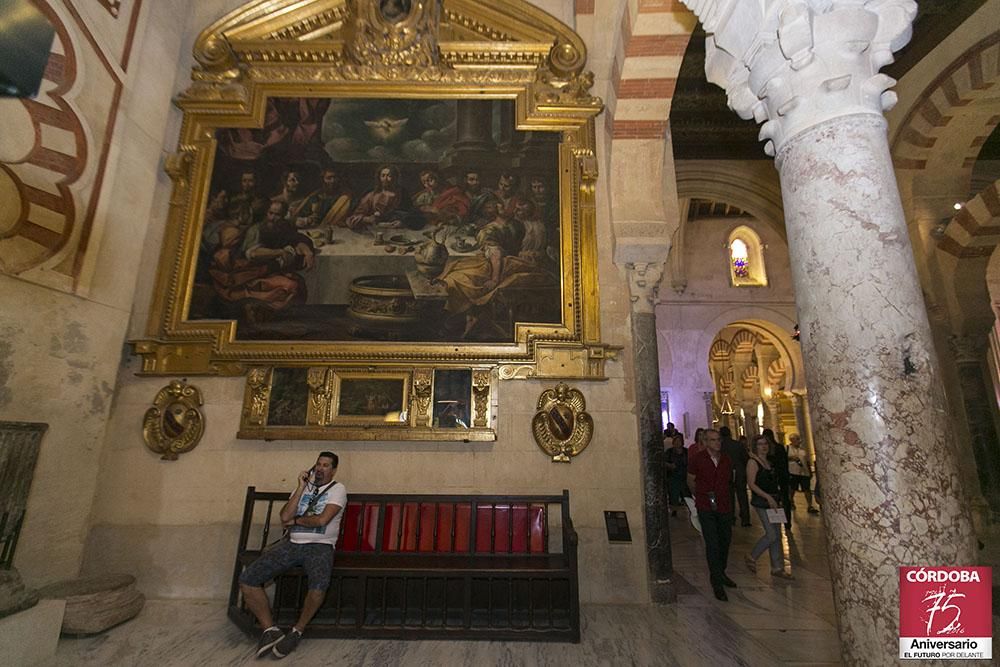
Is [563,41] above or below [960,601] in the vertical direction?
above

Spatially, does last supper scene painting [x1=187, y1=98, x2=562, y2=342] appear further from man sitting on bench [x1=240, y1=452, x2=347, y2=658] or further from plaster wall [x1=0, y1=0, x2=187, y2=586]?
man sitting on bench [x1=240, y1=452, x2=347, y2=658]

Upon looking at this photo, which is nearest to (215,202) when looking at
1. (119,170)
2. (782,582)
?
(119,170)

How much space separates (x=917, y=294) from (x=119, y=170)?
20.7 feet

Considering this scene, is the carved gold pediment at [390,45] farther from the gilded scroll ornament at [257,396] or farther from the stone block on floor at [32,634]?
the stone block on floor at [32,634]

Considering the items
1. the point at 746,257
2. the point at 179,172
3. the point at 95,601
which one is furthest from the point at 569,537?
the point at 746,257

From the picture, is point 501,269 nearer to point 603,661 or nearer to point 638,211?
point 638,211

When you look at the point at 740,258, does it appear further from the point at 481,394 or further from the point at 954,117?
the point at 481,394

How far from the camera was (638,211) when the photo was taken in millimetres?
4988

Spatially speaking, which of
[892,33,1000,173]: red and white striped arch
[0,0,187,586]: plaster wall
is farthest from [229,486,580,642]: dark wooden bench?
[892,33,1000,173]: red and white striped arch

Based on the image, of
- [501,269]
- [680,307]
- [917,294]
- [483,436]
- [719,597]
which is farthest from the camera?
[680,307]

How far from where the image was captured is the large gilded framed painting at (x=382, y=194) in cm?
471

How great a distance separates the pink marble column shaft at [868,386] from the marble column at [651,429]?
2.54 metres

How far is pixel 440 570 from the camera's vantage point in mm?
3461

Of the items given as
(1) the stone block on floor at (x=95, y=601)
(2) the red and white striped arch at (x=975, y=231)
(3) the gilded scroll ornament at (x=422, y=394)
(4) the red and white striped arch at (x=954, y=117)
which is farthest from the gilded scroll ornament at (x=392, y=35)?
(2) the red and white striped arch at (x=975, y=231)
